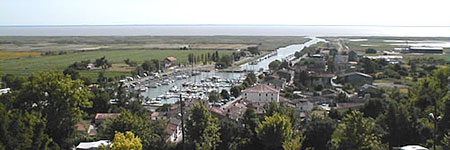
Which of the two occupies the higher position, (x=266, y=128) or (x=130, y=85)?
(x=266, y=128)

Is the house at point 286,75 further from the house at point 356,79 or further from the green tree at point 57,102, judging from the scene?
the green tree at point 57,102

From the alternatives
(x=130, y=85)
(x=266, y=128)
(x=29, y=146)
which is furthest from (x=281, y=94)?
(x=29, y=146)

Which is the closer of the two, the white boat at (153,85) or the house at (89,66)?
the white boat at (153,85)

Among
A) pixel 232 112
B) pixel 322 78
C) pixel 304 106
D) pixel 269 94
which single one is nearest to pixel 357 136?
pixel 232 112

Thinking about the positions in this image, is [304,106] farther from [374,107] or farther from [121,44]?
[121,44]

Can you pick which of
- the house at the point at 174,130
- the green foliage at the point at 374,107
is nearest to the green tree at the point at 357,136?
the house at the point at 174,130

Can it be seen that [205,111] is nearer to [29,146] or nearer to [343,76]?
[29,146]

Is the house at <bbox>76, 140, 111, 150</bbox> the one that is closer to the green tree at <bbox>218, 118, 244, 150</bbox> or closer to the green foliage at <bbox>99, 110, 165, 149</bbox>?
the green foliage at <bbox>99, 110, 165, 149</bbox>
